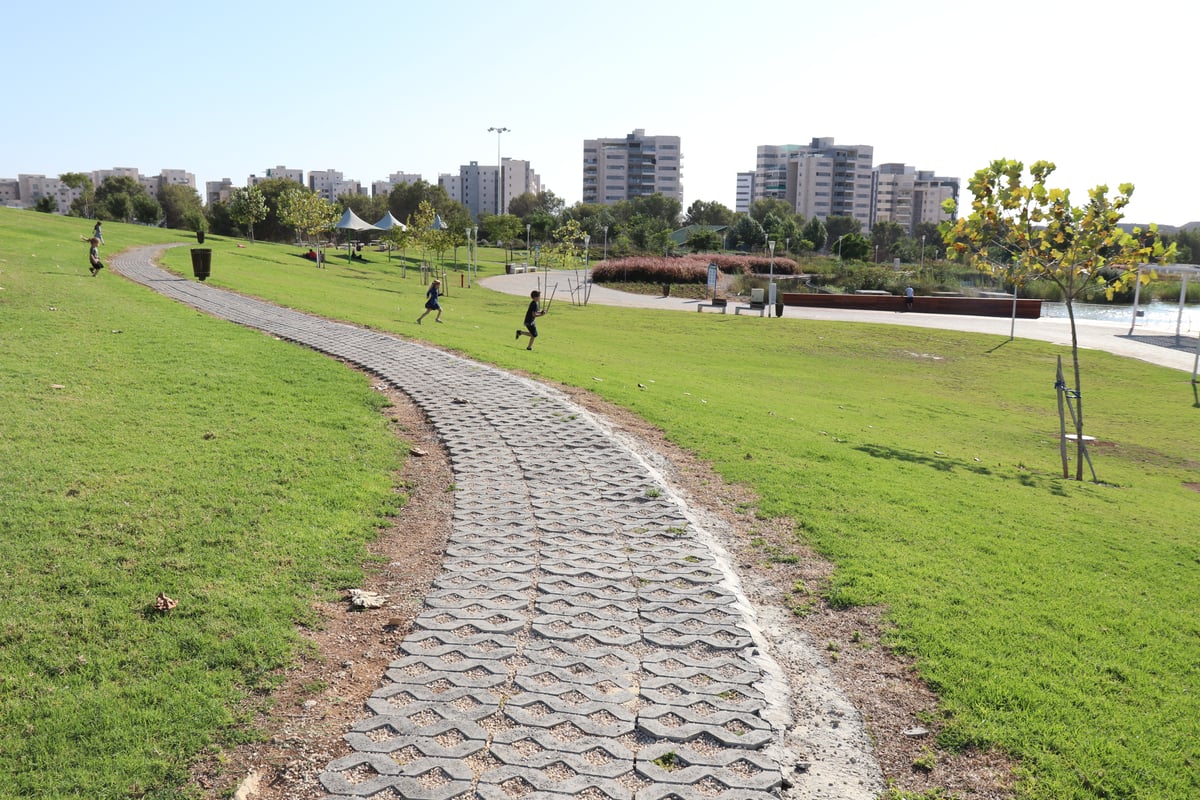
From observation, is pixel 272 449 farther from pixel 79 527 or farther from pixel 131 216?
pixel 131 216

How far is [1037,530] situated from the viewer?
8.69 meters

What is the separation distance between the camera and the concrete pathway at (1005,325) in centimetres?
3166

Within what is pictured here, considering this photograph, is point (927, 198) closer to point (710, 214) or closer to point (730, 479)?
point (710, 214)

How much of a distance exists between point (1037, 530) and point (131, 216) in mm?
95252

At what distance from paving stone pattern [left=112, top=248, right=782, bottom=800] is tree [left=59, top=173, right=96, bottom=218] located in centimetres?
9216

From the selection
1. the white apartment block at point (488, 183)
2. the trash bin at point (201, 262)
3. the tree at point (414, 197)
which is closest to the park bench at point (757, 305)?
the trash bin at point (201, 262)

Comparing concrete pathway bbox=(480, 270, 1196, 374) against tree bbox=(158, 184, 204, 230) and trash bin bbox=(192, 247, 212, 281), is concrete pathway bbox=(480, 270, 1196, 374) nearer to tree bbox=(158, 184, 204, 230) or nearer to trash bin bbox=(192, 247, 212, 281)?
trash bin bbox=(192, 247, 212, 281)

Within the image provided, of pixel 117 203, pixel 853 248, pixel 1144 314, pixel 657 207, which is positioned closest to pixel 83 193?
pixel 117 203

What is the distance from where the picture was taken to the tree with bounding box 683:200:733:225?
128 metres

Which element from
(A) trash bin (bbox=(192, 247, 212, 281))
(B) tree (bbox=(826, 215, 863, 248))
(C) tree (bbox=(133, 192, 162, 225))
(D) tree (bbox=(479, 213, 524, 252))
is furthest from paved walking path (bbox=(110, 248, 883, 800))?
(B) tree (bbox=(826, 215, 863, 248))

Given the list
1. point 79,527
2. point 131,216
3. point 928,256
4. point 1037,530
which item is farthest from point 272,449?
point 928,256

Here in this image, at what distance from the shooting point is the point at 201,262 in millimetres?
25125

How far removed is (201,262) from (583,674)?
78.0 feet

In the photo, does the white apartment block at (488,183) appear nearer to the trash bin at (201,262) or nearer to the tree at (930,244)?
the tree at (930,244)
